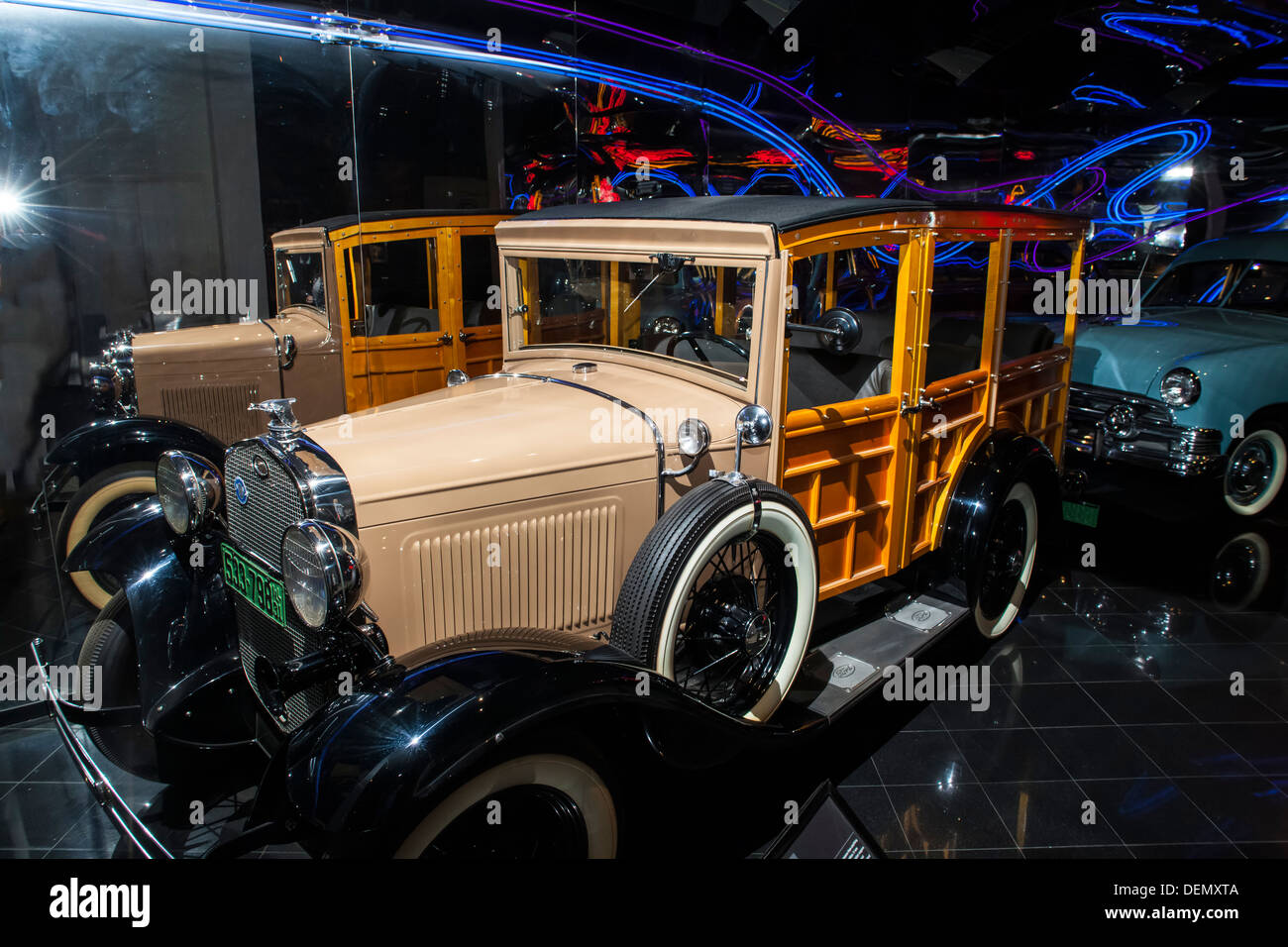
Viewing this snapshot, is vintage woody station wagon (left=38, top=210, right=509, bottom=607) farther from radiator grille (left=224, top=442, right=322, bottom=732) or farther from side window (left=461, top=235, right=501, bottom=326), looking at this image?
radiator grille (left=224, top=442, right=322, bottom=732)

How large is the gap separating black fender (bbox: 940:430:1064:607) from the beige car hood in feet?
5.02

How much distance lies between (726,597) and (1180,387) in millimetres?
A: 4464

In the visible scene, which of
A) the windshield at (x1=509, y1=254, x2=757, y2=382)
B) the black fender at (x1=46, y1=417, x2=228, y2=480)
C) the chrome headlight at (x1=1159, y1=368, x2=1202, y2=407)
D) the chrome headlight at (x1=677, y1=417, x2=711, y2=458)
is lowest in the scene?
the black fender at (x1=46, y1=417, x2=228, y2=480)

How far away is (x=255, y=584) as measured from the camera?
2.56 meters

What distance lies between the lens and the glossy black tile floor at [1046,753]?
2.89 meters

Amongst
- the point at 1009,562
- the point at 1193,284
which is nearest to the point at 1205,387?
the point at 1193,284

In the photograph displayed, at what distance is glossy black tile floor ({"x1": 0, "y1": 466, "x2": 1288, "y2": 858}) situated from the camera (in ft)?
9.48

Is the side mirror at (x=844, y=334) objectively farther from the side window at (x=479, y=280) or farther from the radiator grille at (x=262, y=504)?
the side window at (x=479, y=280)

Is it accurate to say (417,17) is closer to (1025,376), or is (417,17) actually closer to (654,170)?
(654,170)

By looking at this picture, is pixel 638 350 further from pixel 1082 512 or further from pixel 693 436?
pixel 1082 512

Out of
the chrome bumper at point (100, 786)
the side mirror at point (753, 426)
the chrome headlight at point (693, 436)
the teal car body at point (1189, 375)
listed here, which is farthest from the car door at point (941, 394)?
the chrome bumper at point (100, 786)

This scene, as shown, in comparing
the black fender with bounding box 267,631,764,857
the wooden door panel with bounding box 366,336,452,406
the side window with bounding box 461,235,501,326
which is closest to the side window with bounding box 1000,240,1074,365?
the side window with bounding box 461,235,501,326

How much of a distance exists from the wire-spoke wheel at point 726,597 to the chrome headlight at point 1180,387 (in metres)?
4.12

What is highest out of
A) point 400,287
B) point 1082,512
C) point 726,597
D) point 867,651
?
point 400,287
